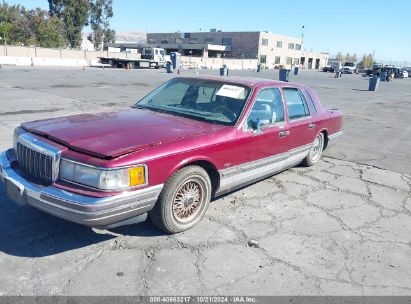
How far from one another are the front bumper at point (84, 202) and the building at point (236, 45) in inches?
2981

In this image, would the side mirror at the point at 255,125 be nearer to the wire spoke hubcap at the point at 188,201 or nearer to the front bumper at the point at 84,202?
the wire spoke hubcap at the point at 188,201

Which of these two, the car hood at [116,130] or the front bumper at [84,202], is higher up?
the car hood at [116,130]

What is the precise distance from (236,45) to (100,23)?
1204 inches

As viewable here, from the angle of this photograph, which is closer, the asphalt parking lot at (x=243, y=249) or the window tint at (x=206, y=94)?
the asphalt parking lot at (x=243, y=249)

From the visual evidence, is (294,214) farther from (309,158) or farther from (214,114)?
(309,158)

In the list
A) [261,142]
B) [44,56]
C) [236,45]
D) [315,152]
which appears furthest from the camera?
[236,45]

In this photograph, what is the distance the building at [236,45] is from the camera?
3118 inches

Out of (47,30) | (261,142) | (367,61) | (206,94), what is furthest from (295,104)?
(367,61)

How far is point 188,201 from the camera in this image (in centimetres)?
363

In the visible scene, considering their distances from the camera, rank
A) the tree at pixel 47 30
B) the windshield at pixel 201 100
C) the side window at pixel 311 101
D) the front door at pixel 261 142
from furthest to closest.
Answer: the tree at pixel 47 30, the side window at pixel 311 101, the windshield at pixel 201 100, the front door at pixel 261 142

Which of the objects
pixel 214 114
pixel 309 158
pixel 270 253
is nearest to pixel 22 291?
pixel 270 253

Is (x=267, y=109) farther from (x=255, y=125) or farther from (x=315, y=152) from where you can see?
(x=315, y=152)

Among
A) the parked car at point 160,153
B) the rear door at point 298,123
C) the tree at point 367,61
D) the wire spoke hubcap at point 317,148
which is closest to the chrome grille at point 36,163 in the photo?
the parked car at point 160,153

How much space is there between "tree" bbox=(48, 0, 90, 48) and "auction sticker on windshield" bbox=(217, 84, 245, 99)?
68607 mm
